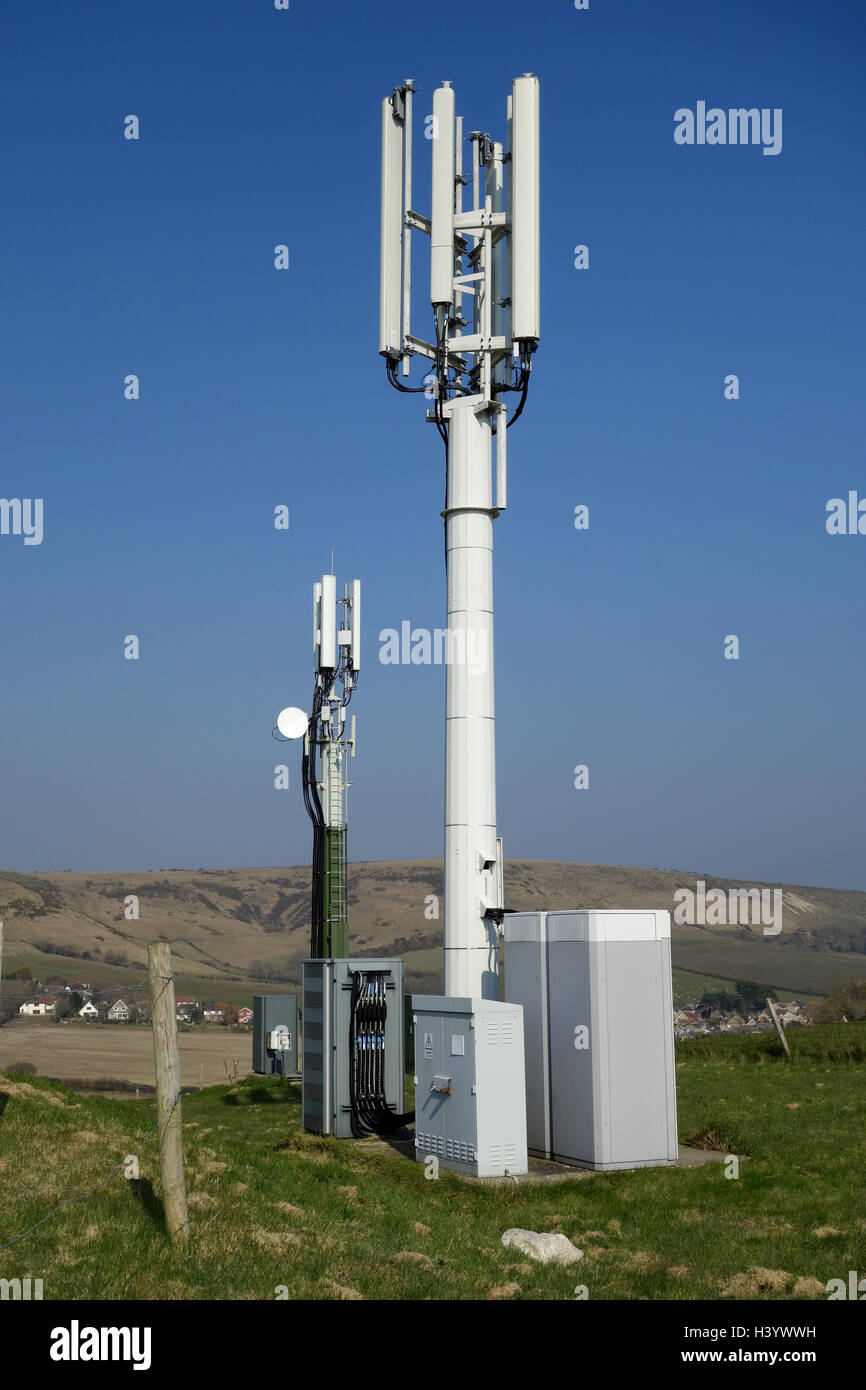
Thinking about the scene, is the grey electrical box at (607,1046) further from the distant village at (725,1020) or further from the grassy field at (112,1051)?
the distant village at (725,1020)

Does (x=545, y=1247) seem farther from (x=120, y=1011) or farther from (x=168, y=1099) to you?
(x=120, y=1011)

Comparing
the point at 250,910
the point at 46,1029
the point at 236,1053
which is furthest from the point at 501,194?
the point at 250,910

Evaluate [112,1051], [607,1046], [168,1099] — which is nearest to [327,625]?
[607,1046]

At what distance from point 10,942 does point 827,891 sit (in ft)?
390

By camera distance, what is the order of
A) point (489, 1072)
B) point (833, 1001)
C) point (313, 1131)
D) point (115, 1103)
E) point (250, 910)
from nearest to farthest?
1. point (489, 1072)
2. point (115, 1103)
3. point (313, 1131)
4. point (833, 1001)
5. point (250, 910)

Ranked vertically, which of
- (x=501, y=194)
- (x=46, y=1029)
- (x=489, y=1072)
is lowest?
(x=46, y=1029)

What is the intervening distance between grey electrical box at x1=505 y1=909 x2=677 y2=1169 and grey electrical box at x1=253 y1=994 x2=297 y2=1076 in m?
11.5

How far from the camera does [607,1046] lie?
1702 centimetres

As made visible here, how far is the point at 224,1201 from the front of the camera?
39.2 feet

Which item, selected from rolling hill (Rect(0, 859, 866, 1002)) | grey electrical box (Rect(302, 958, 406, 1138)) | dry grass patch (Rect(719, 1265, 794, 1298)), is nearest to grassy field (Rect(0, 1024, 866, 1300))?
dry grass patch (Rect(719, 1265, 794, 1298))

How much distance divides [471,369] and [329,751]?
11.4m

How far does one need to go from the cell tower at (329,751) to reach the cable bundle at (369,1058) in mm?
8271
